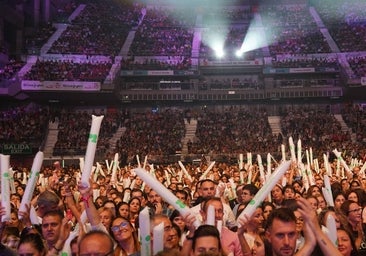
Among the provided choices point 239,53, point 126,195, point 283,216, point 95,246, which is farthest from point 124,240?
point 239,53

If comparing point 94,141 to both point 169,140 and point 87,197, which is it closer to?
point 87,197

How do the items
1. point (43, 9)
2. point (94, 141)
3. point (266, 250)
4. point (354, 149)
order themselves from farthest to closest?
point (43, 9), point (354, 149), point (266, 250), point (94, 141)

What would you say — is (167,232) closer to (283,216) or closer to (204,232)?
(204,232)

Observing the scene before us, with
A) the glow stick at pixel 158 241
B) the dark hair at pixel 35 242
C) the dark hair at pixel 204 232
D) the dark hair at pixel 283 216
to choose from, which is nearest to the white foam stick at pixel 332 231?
the dark hair at pixel 283 216

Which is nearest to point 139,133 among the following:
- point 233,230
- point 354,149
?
point 354,149

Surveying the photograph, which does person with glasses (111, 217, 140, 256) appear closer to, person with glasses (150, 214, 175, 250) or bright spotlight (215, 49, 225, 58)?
person with glasses (150, 214, 175, 250)

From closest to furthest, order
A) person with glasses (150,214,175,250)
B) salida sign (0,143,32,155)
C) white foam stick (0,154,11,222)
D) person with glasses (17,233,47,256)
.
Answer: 1. person with glasses (17,233,47,256)
2. person with glasses (150,214,175,250)
3. white foam stick (0,154,11,222)
4. salida sign (0,143,32,155)

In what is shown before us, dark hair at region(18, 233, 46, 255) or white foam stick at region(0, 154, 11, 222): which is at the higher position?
white foam stick at region(0, 154, 11, 222)

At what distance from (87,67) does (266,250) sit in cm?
3590

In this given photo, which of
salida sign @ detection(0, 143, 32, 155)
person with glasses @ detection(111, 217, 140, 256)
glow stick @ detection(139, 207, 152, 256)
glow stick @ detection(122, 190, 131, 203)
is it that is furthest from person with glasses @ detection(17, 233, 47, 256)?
salida sign @ detection(0, 143, 32, 155)

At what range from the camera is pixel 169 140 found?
113 feet

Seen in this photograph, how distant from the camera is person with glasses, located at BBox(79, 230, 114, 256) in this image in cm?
353

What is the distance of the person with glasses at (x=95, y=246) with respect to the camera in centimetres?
353

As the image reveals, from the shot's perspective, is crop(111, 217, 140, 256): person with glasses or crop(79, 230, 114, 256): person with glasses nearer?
crop(79, 230, 114, 256): person with glasses
